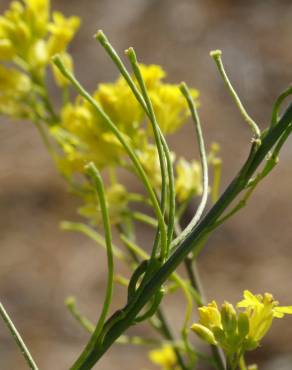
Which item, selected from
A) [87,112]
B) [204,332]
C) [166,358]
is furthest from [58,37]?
[204,332]

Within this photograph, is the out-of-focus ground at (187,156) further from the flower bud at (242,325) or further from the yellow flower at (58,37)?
the flower bud at (242,325)

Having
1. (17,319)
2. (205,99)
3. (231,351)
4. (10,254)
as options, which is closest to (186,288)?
(231,351)

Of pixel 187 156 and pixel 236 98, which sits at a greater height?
pixel 236 98

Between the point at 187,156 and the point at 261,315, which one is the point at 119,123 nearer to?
the point at 261,315

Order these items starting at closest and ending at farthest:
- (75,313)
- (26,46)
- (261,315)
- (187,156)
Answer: (261,315), (75,313), (26,46), (187,156)

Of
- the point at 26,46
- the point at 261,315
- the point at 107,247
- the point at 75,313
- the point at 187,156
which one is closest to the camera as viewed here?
the point at 107,247

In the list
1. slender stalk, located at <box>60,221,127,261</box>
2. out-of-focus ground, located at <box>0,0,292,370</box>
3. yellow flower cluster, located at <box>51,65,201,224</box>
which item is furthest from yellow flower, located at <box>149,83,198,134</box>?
out-of-focus ground, located at <box>0,0,292,370</box>
